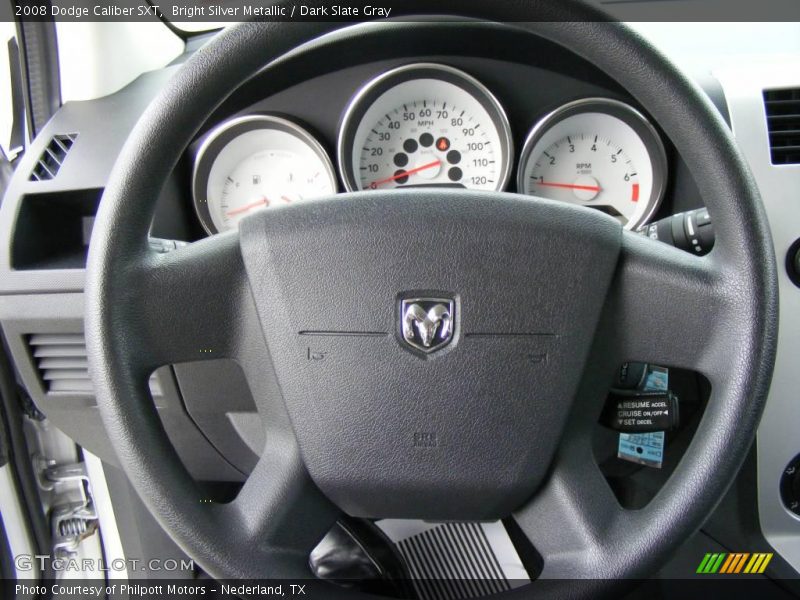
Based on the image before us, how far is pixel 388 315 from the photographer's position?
0.80 m

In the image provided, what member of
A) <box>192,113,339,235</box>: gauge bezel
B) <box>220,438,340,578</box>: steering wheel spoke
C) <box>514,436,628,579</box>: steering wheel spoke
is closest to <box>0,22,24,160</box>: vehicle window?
<box>192,113,339,235</box>: gauge bezel

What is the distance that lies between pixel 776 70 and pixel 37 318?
1292 mm

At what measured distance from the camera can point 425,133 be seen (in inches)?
55.9

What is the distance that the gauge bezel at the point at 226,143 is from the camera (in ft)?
4.44

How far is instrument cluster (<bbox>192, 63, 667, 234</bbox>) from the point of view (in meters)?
1.33

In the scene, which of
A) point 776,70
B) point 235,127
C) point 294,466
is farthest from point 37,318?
point 776,70

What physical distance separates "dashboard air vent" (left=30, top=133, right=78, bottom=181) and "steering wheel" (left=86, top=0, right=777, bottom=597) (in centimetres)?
56

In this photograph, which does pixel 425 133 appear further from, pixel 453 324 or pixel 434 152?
pixel 453 324

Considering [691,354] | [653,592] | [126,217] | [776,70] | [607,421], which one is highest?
[776,70]

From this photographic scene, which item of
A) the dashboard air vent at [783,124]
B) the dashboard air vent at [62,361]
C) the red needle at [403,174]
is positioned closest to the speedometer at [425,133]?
the red needle at [403,174]

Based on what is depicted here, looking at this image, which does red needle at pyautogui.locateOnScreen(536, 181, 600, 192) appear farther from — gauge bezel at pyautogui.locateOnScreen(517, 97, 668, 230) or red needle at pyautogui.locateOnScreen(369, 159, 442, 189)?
red needle at pyautogui.locateOnScreen(369, 159, 442, 189)

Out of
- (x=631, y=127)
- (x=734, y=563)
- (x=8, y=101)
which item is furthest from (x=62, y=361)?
(x=734, y=563)

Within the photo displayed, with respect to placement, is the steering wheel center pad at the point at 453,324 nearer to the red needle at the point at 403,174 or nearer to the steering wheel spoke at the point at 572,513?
the steering wheel spoke at the point at 572,513

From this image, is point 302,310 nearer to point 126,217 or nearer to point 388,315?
point 388,315
